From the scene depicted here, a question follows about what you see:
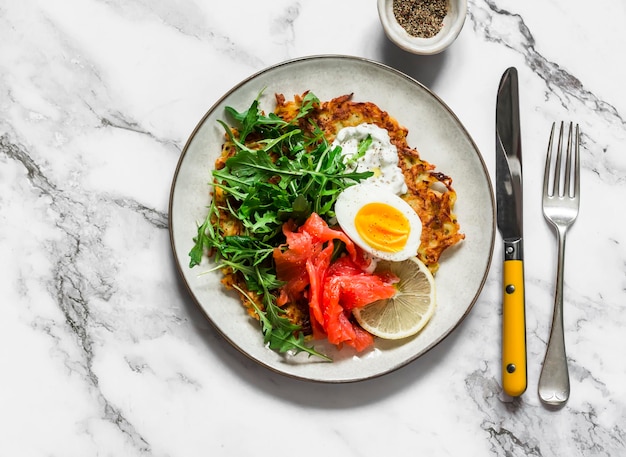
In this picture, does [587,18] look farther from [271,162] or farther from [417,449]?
[417,449]

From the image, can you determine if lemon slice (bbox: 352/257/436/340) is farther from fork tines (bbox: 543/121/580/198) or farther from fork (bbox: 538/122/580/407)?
fork tines (bbox: 543/121/580/198)

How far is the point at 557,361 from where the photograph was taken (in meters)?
3.23

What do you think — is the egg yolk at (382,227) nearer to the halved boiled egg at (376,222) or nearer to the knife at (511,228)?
the halved boiled egg at (376,222)

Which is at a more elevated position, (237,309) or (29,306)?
(237,309)

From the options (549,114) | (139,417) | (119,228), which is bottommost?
(139,417)

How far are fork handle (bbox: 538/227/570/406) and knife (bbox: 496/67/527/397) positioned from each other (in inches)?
5.2

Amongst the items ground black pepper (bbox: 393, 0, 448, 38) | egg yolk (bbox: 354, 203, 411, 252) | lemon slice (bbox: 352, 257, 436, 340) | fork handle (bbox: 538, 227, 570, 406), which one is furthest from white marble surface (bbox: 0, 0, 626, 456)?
egg yolk (bbox: 354, 203, 411, 252)

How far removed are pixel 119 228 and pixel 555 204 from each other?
2.01m

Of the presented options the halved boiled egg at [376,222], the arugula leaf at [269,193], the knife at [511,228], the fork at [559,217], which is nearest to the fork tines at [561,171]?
the fork at [559,217]

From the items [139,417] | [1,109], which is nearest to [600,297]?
[139,417]

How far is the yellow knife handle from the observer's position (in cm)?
317

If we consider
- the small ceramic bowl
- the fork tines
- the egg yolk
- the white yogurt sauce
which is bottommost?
the egg yolk

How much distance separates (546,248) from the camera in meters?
3.31

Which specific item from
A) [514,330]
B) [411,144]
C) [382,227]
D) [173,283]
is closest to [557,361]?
[514,330]
